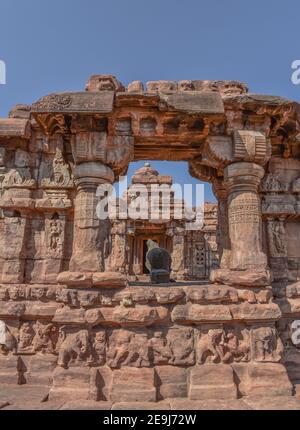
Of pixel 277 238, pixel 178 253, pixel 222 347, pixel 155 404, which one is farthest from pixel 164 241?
pixel 155 404

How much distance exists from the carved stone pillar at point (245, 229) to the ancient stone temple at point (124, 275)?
0.02 meters

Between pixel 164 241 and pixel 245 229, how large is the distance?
9.28 m

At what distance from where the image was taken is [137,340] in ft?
13.3

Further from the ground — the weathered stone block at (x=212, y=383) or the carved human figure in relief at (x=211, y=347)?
the carved human figure in relief at (x=211, y=347)

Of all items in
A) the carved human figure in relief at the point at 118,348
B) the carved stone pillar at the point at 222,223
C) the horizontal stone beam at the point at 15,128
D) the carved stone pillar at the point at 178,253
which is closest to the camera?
the carved human figure in relief at the point at 118,348

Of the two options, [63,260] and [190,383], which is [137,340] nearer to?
[190,383]

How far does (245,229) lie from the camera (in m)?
4.54

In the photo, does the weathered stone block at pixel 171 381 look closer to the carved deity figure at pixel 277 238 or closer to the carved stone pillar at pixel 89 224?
the carved stone pillar at pixel 89 224

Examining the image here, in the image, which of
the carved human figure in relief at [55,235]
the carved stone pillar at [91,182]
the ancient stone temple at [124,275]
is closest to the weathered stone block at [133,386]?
the ancient stone temple at [124,275]

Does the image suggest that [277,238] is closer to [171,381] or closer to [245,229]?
[245,229]

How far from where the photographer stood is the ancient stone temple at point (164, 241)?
1292cm

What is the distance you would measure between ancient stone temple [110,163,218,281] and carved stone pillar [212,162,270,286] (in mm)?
7990
